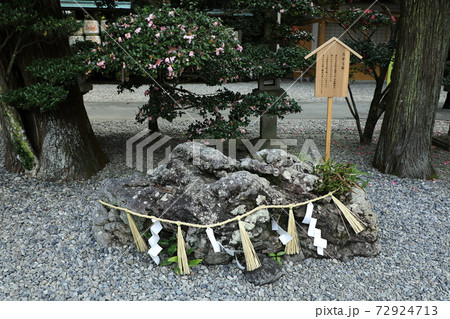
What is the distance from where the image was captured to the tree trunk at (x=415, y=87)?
12.9 ft

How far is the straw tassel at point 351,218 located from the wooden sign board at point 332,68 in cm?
139

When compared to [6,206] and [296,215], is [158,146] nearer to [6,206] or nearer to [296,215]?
[6,206]

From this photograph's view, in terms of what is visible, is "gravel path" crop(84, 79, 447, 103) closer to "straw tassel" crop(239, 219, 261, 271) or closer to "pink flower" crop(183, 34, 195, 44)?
"pink flower" crop(183, 34, 195, 44)

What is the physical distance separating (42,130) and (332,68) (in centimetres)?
306

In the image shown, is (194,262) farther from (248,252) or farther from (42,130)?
(42,130)

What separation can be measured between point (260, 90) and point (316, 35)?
8430 mm

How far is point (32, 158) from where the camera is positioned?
3922 millimetres

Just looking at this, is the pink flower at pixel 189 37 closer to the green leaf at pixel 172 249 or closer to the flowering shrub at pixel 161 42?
the flowering shrub at pixel 161 42

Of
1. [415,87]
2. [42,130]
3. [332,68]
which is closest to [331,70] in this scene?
[332,68]

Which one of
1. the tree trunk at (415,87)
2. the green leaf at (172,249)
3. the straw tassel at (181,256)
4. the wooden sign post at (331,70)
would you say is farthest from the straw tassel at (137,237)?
the tree trunk at (415,87)

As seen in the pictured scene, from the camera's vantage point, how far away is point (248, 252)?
2.42 m

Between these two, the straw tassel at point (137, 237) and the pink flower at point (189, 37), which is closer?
the straw tassel at point (137, 237)

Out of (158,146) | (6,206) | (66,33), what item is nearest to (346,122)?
(158,146)

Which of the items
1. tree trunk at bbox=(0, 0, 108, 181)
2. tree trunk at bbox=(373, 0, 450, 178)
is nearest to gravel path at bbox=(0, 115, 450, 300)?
tree trunk at bbox=(0, 0, 108, 181)
